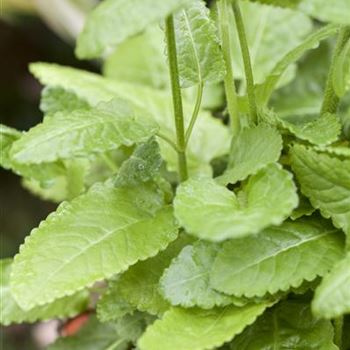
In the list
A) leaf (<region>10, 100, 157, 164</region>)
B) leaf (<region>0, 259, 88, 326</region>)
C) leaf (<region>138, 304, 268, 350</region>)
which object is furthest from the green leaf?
leaf (<region>0, 259, 88, 326</region>)

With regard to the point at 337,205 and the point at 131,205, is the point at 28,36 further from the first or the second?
the point at 337,205

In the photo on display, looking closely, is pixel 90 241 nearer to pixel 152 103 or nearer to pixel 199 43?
pixel 199 43

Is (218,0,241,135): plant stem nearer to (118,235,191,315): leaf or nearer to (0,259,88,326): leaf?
(118,235,191,315): leaf

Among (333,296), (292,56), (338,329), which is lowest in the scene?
(338,329)

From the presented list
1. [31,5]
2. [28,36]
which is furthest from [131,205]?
[28,36]

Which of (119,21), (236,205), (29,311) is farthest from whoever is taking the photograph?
(29,311)

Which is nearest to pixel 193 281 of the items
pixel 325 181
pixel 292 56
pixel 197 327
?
pixel 197 327

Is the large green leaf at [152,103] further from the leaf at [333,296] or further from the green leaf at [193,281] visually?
the leaf at [333,296]

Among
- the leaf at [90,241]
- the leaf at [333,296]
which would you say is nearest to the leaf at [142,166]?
the leaf at [90,241]
